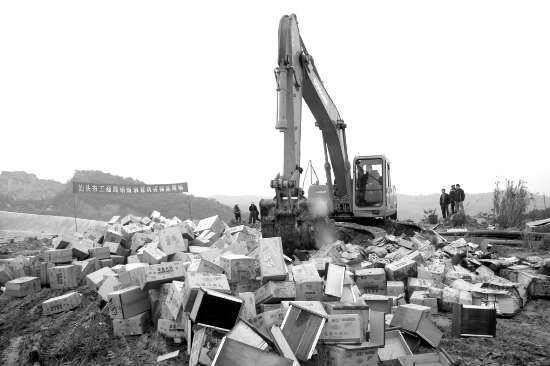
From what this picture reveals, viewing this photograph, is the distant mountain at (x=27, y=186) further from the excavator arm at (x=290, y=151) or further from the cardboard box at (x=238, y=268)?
the cardboard box at (x=238, y=268)

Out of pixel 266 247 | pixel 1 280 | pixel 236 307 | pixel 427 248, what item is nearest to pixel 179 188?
pixel 1 280

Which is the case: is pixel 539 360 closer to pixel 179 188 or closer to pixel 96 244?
pixel 96 244

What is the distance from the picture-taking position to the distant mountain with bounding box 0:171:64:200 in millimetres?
39062

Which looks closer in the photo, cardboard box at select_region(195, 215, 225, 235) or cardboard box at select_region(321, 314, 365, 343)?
cardboard box at select_region(321, 314, 365, 343)

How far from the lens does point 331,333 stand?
3.89 meters

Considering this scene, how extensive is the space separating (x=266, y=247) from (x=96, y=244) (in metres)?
5.75

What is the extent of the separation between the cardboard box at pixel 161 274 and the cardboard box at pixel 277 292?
3.59 feet

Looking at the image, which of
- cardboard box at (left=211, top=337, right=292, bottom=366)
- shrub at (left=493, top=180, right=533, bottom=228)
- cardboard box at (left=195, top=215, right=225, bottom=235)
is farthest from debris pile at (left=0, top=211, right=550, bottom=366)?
shrub at (left=493, top=180, right=533, bottom=228)

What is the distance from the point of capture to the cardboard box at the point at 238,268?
199 inches

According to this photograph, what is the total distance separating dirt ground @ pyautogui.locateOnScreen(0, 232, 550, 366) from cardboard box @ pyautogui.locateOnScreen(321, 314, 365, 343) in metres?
1.03

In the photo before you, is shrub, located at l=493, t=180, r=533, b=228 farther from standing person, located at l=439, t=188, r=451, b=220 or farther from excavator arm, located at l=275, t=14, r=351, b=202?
excavator arm, located at l=275, t=14, r=351, b=202

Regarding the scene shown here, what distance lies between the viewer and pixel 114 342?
4828 millimetres

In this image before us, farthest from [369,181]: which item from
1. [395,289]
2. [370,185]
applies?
[395,289]

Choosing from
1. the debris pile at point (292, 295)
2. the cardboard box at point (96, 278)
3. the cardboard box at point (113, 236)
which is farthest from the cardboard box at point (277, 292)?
the cardboard box at point (113, 236)
